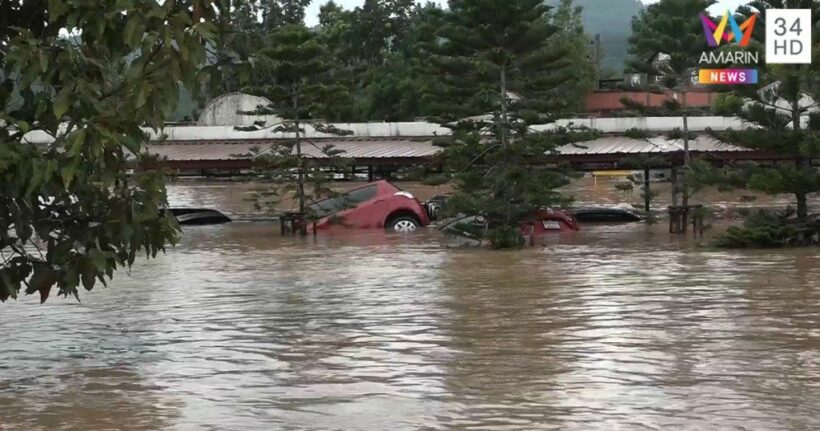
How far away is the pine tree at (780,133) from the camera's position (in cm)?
2073

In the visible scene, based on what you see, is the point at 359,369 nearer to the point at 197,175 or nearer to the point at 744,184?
the point at 744,184

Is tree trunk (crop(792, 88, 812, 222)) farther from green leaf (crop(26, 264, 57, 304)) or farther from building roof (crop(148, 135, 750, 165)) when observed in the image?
green leaf (crop(26, 264, 57, 304))

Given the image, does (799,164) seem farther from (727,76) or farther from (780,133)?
(727,76)

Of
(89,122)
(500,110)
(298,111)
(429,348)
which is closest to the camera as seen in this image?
(89,122)

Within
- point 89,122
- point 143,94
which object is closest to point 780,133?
point 143,94

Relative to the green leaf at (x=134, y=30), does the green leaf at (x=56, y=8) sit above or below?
above

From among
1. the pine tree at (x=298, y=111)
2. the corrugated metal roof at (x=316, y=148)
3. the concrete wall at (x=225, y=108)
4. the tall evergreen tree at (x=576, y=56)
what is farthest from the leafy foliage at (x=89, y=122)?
the concrete wall at (x=225, y=108)

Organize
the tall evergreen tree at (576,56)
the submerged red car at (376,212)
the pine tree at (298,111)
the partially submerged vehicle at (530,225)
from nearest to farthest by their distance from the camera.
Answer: the partially submerged vehicle at (530,225), the submerged red car at (376,212), the pine tree at (298,111), the tall evergreen tree at (576,56)

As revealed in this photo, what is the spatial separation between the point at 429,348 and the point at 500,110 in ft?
46.8

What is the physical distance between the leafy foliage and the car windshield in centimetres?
1939

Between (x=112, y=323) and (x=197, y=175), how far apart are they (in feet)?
169

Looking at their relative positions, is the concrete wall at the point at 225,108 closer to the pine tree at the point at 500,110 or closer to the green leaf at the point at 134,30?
the pine tree at the point at 500,110

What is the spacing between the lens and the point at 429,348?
10.7 m

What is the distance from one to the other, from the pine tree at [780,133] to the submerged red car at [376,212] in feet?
26.4
